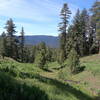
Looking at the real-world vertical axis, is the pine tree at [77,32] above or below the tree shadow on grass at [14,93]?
above

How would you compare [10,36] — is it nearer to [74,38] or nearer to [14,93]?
[74,38]

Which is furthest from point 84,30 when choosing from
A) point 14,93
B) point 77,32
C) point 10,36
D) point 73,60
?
point 14,93

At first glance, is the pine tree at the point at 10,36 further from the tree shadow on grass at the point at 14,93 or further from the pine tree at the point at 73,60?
the tree shadow on grass at the point at 14,93

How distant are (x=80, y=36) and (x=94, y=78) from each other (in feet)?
98.3

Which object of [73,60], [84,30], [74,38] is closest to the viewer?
[73,60]

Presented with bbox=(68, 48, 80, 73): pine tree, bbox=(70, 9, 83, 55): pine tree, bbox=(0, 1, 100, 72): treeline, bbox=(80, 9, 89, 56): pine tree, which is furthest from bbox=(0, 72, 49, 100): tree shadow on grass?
bbox=(80, 9, 89, 56): pine tree

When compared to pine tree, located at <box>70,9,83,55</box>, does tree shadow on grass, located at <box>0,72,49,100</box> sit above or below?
below

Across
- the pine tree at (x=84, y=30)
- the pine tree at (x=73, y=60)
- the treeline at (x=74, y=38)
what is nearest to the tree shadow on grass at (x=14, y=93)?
the pine tree at (x=73, y=60)

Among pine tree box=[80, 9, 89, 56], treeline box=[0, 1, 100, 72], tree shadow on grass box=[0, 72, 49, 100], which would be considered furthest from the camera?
pine tree box=[80, 9, 89, 56]

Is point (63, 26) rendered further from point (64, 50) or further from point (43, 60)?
point (43, 60)

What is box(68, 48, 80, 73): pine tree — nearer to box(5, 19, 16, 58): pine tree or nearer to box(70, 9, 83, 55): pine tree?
box(70, 9, 83, 55): pine tree

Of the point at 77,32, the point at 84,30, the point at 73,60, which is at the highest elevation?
the point at 84,30

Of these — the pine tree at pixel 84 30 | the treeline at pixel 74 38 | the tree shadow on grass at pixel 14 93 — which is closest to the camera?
the tree shadow on grass at pixel 14 93

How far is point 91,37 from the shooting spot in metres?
62.1
